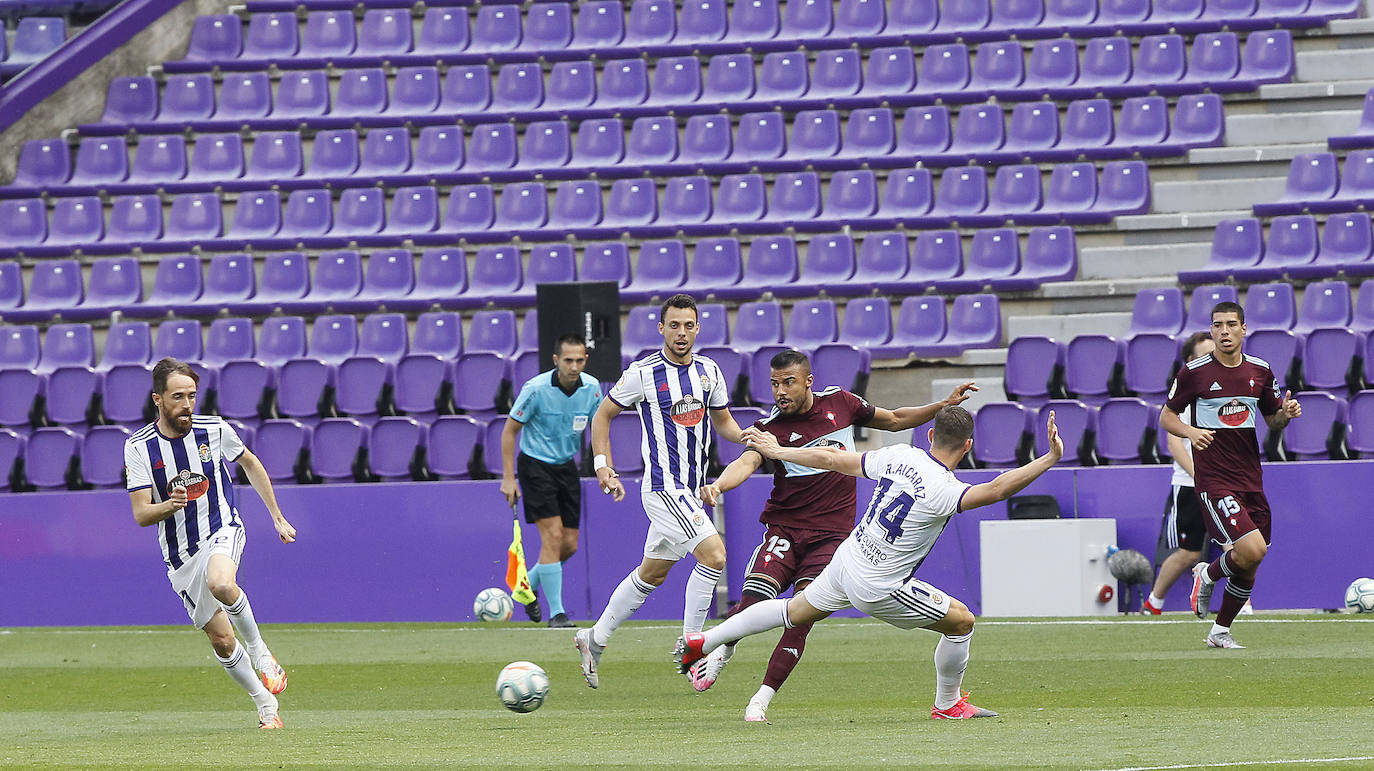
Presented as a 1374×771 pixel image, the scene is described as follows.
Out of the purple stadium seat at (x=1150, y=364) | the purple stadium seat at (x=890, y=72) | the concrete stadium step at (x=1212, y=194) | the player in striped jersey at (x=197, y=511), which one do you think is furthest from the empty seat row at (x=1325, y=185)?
the player in striped jersey at (x=197, y=511)

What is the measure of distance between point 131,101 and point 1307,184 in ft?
45.8

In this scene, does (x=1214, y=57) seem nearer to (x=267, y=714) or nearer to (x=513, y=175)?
(x=513, y=175)

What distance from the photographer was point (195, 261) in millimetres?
21031

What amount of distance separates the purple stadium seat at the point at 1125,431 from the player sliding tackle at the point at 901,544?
300 inches

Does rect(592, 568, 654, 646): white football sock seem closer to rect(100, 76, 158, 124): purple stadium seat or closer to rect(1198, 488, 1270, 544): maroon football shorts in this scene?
rect(1198, 488, 1270, 544): maroon football shorts

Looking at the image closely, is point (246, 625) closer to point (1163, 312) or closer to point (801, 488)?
point (801, 488)

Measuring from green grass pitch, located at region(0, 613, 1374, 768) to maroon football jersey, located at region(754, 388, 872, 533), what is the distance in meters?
0.99

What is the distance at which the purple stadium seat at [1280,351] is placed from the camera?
16125 mm

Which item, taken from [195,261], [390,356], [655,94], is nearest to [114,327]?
[195,261]

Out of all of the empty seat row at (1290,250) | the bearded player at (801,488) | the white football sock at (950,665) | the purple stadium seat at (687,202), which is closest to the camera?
the white football sock at (950,665)

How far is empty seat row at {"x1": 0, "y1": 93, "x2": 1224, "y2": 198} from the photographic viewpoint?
2036 centimetres

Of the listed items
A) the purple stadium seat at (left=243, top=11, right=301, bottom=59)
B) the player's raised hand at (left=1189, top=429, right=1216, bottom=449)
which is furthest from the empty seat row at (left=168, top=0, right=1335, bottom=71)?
the player's raised hand at (left=1189, top=429, right=1216, bottom=449)

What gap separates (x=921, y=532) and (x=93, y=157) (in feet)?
55.9

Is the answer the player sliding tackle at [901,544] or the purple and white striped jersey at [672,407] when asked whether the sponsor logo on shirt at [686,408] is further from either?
the player sliding tackle at [901,544]
